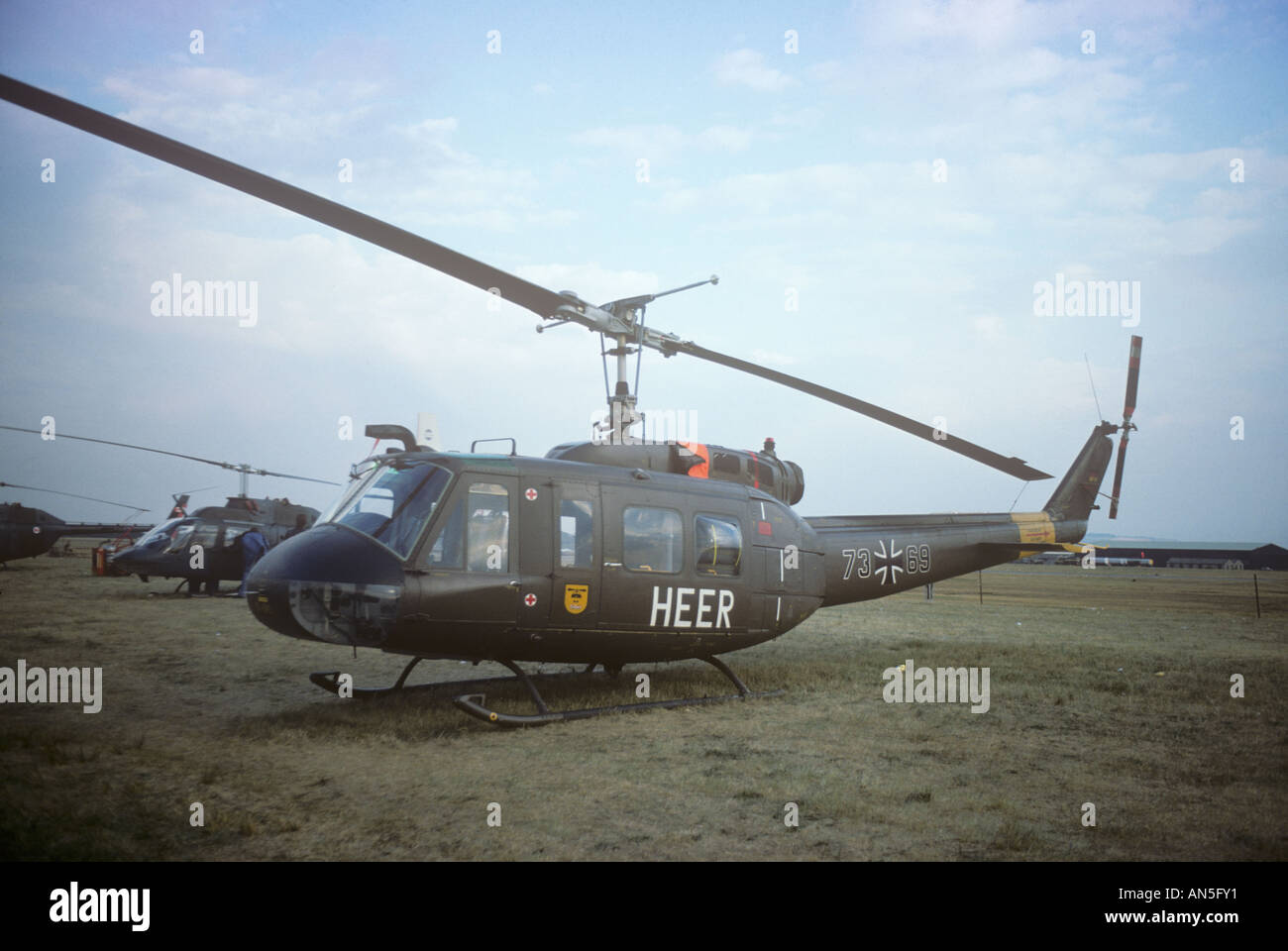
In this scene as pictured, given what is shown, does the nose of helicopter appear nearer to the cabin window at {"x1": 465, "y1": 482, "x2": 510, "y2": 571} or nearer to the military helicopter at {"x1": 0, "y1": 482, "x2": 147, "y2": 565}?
the cabin window at {"x1": 465, "y1": 482, "x2": 510, "y2": 571}

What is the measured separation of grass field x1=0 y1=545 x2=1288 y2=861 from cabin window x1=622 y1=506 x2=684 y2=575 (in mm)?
1555

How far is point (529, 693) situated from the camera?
8438 millimetres

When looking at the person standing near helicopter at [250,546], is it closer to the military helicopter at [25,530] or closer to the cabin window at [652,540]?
the military helicopter at [25,530]

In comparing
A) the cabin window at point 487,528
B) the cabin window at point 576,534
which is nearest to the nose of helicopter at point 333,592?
the cabin window at point 487,528

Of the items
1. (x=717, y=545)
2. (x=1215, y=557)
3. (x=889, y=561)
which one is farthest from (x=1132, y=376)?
(x=1215, y=557)

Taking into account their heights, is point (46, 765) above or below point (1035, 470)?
below

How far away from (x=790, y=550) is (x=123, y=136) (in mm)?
7615

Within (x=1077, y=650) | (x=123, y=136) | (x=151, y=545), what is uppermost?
(x=123, y=136)

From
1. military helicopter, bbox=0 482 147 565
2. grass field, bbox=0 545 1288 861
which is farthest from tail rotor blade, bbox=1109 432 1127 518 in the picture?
military helicopter, bbox=0 482 147 565

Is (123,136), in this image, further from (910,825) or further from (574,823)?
(910,825)

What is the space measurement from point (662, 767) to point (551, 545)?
245cm

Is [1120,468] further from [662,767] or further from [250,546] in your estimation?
[250,546]
